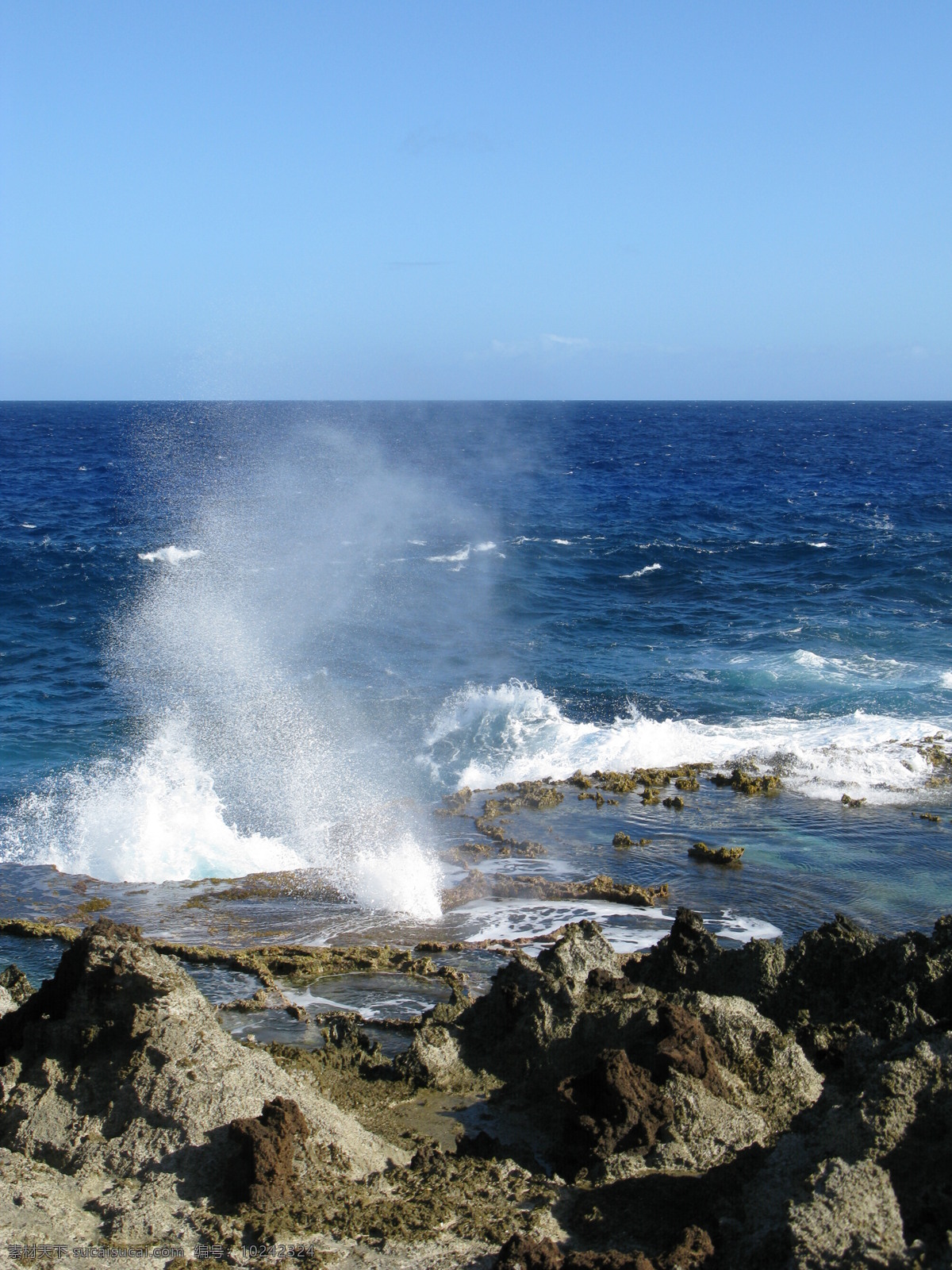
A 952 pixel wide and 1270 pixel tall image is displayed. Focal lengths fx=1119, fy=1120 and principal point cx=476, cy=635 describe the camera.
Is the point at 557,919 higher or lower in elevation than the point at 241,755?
lower

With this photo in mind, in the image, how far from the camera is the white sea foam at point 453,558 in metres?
45.9

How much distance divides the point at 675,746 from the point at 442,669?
8662mm

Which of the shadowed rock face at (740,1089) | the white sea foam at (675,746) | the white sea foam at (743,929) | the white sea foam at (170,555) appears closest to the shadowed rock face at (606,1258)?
the shadowed rock face at (740,1089)

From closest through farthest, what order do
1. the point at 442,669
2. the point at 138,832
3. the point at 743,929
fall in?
the point at 743,929
the point at 138,832
the point at 442,669

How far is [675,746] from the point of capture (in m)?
25.2

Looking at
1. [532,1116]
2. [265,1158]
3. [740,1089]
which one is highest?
[265,1158]

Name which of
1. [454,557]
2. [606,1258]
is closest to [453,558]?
[454,557]

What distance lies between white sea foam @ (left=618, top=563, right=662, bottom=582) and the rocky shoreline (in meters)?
34.1

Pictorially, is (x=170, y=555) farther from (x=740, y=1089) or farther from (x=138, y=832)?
(x=740, y=1089)

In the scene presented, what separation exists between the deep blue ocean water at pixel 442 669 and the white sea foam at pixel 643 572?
30cm

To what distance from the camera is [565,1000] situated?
Answer: 10.3 m

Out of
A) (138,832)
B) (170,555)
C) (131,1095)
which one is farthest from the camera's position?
(170,555)

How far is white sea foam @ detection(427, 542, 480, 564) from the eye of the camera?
45906mm

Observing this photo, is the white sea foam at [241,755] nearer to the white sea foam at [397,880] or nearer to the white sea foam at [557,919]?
the white sea foam at [397,880]
